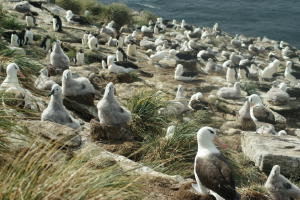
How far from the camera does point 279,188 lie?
316 inches

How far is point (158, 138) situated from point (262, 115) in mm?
7139

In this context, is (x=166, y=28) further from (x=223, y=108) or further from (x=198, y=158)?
(x=198, y=158)

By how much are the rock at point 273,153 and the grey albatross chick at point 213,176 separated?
135 inches

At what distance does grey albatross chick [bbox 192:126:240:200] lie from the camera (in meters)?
5.78

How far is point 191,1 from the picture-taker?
2488 inches

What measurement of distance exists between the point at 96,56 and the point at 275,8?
44181 mm

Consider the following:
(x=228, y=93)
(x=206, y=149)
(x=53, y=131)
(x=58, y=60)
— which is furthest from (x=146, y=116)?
(x=228, y=93)

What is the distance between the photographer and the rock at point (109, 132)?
28.0ft

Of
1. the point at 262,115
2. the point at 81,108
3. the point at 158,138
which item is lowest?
the point at 262,115

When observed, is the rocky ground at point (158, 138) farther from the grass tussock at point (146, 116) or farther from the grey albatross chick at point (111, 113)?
the grass tussock at point (146, 116)

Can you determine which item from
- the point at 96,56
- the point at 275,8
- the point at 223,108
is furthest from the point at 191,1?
the point at 223,108

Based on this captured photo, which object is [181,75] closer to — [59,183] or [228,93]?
[228,93]

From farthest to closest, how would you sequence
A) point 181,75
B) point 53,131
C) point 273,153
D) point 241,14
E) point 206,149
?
point 241,14
point 181,75
point 273,153
point 53,131
point 206,149

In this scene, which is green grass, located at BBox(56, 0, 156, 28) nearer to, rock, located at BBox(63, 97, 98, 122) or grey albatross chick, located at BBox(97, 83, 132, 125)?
rock, located at BBox(63, 97, 98, 122)
